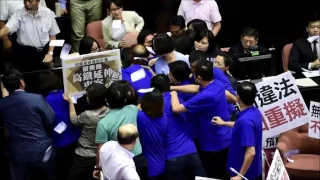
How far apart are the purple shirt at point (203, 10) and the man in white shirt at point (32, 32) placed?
1.66m

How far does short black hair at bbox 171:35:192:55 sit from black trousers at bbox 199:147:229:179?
3.75 feet

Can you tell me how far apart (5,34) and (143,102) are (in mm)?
2797

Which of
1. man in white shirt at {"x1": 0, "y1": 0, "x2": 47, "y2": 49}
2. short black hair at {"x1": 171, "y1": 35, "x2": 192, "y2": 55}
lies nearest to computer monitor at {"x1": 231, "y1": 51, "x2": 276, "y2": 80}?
short black hair at {"x1": 171, "y1": 35, "x2": 192, "y2": 55}

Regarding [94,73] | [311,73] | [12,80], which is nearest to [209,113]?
[94,73]

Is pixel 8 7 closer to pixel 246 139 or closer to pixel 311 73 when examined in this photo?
pixel 311 73

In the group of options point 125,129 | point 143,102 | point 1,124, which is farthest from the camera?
point 1,124

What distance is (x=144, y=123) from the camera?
4.25 metres

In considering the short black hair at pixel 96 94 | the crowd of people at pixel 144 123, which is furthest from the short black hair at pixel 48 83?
the short black hair at pixel 96 94

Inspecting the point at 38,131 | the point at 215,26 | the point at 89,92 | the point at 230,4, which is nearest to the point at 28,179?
the point at 38,131

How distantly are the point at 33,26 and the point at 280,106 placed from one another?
2.90 metres

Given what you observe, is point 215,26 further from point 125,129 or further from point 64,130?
point 125,129

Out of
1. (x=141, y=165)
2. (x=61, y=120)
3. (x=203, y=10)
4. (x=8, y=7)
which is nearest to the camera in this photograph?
(x=141, y=165)

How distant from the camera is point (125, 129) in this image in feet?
12.4

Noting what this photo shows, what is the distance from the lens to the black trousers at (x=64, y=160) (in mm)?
4867
